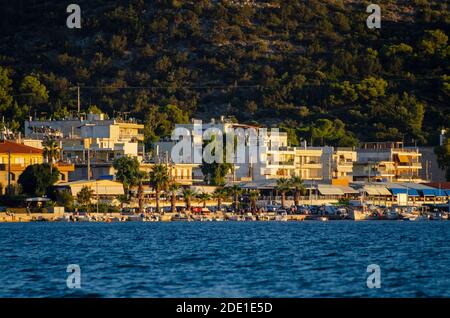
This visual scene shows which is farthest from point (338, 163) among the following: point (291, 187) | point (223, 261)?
point (223, 261)

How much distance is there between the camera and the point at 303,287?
56.8m

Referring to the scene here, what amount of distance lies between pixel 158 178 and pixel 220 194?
9456 mm

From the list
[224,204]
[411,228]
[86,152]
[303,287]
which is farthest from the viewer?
[86,152]

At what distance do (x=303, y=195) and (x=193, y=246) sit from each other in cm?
7304

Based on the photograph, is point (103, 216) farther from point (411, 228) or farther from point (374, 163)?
point (374, 163)

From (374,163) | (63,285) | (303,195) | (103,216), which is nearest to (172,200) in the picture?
(103,216)

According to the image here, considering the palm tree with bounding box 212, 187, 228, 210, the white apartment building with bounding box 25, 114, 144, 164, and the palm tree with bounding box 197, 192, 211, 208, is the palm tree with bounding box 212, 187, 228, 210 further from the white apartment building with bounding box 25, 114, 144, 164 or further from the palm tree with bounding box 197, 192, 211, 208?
the white apartment building with bounding box 25, 114, 144, 164

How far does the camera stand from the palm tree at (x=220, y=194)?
147m

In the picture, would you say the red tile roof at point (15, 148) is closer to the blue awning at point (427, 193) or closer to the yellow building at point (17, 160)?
the yellow building at point (17, 160)

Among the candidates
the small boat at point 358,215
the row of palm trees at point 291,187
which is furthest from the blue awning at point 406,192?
the small boat at point 358,215

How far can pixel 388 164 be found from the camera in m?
183

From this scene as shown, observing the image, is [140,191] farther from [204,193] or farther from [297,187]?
[297,187]

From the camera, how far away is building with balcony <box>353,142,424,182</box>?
598 feet

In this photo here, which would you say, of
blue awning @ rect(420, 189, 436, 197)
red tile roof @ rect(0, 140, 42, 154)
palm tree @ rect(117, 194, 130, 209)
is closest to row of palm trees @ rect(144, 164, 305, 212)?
palm tree @ rect(117, 194, 130, 209)
